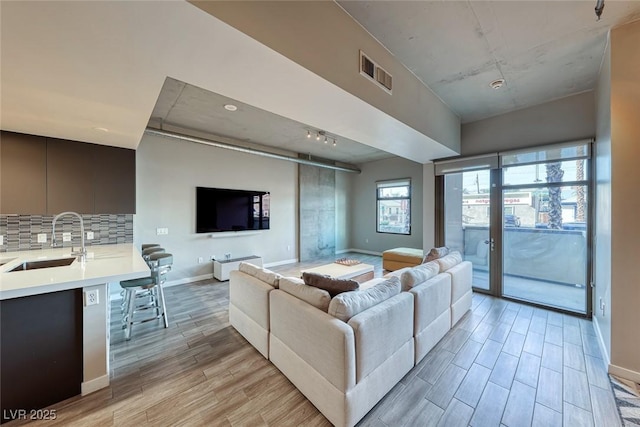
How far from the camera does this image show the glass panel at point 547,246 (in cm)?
337

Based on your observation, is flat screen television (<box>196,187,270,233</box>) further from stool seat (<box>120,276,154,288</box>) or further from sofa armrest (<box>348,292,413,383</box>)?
sofa armrest (<box>348,292,413,383</box>)

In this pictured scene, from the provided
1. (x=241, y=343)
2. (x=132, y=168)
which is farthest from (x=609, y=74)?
(x=132, y=168)

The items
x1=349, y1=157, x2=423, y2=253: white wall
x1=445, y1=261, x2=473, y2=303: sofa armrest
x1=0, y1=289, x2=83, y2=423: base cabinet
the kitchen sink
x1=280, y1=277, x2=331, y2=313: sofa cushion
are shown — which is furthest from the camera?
x1=349, y1=157, x2=423, y2=253: white wall

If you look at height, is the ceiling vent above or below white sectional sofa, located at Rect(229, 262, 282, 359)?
above

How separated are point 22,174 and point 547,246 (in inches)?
277

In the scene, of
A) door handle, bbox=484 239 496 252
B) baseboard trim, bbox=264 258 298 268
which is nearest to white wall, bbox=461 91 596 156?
door handle, bbox=484 239 496 252

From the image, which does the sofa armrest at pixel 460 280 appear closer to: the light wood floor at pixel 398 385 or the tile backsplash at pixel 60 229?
the light wood floor at pixel 398 385

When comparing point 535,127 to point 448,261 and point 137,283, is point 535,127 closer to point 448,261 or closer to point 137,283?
point 448,261

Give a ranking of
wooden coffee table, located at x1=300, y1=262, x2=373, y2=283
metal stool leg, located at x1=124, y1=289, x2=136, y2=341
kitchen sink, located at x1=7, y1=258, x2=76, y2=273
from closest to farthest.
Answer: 1. kitchen sink, located at x1=7, y1=258, x2=76, y2=273
2. metal stool leg, located at x1=124, y1=289, x2=136, y2=341
3. wooden coffee table, located at x1=300, y1=262, x2=373, y2=283

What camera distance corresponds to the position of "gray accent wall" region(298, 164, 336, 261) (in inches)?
263

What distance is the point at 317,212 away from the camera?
707 cm

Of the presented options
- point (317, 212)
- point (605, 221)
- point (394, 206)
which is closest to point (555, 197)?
point (605, 221)

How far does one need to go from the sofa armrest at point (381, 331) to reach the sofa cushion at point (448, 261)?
1125mm

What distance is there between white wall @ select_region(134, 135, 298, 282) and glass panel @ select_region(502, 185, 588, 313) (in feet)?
15.9
